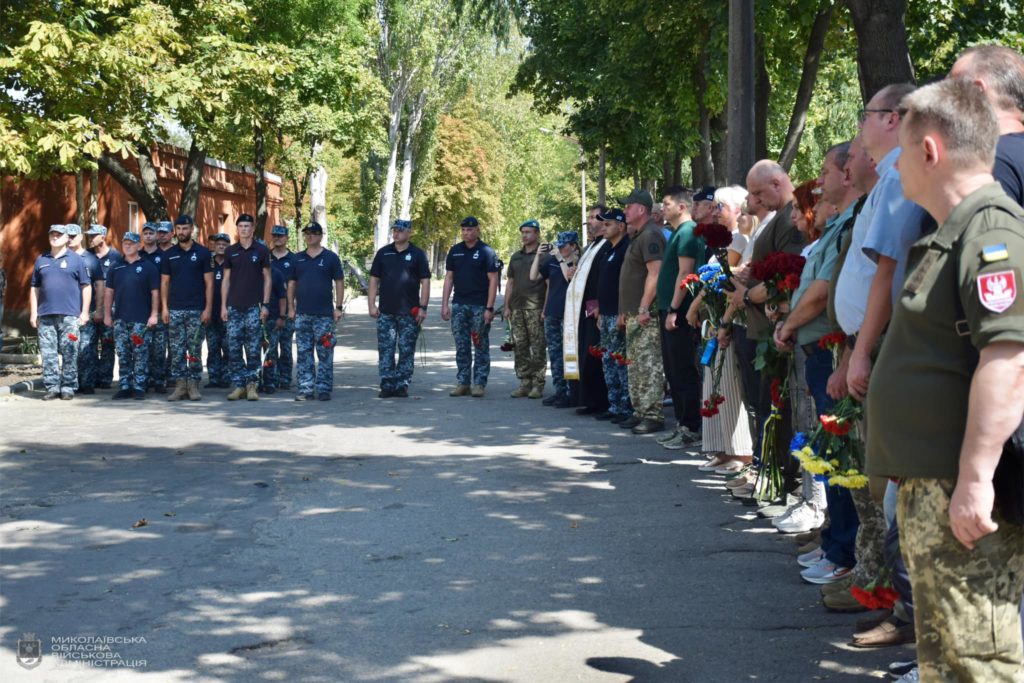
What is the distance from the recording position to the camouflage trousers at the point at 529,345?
52.2 ft

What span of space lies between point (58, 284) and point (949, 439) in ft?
45.4

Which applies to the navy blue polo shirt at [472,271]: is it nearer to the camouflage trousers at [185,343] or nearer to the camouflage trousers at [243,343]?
the camouflage trousers at [243,343]

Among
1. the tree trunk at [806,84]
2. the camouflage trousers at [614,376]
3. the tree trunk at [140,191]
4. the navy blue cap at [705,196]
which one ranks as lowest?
the camouflage trousers at [614,376]

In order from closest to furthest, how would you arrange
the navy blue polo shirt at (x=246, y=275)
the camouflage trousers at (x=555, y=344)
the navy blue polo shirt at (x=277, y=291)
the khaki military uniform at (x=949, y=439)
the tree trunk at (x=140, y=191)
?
the khaki military uniform at (x=949, y=439) < the camouflage trousers at (x=555, y=344) < the navy blue polo shirt at (x=246, y=275) < the navy blue polo shirt at (x=277, y=291) < the tree trunk at (x=140, y=191)

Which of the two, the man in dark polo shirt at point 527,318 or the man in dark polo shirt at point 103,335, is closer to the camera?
the man in dark polo shirt at point 527,318

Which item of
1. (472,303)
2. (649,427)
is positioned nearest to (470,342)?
(472,303)

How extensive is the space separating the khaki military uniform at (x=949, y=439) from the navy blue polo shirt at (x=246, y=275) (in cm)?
1326

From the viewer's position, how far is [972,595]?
127 inches

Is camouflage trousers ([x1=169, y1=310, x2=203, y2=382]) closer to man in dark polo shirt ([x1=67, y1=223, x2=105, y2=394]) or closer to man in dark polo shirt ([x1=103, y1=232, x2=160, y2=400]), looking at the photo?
man in dark polo shirt ([x1=103, y1=232, x2=160, y2=400])

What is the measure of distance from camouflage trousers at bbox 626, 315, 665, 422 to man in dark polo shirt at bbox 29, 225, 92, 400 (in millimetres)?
7251

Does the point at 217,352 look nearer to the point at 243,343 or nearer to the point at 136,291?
the point at 243,343

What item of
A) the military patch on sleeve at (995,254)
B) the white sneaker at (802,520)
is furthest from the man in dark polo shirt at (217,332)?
the military patch on sleeve at (995,254)

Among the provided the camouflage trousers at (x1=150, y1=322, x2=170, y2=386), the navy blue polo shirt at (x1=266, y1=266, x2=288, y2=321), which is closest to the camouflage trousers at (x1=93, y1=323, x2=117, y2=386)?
the camouflage trousers at (x1=150, y1=322, x2=170, y2=386)

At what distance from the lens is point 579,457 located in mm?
10656
